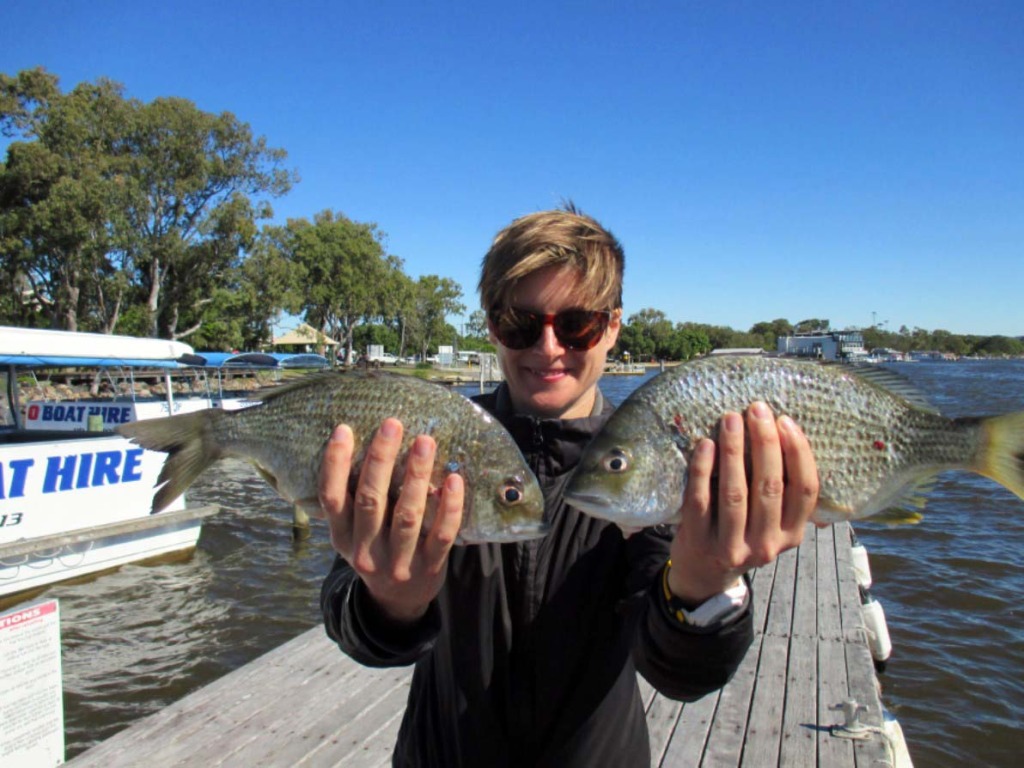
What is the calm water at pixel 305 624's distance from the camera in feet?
24.2

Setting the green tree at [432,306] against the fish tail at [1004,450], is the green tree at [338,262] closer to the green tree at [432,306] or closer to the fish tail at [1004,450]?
the green tree at [432,306]

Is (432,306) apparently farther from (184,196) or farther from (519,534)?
(519,534)

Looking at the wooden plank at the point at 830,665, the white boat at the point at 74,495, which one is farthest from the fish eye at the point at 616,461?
the white boat at the point at 74,495

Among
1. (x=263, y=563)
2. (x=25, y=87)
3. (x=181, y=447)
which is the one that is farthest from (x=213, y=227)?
(x=181, y=447)

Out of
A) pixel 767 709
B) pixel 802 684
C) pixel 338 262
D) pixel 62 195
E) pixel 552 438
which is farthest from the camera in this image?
pixel 338 262

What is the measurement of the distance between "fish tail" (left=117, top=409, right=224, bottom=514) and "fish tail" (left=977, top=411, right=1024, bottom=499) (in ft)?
9.14

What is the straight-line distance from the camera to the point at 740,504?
6.26 feet

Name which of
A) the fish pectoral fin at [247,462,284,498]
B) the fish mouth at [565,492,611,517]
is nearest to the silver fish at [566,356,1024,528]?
the fish mouth at [565,492,611,517]

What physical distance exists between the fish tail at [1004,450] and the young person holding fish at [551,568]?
2.25 ft

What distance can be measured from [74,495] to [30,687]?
635 cm

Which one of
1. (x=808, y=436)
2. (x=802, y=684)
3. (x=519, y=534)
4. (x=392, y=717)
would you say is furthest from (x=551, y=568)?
(x=802, y=684)

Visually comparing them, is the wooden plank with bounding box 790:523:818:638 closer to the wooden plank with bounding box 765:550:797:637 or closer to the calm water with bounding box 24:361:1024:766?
the wooden plank with bounding box 765:550:797:637

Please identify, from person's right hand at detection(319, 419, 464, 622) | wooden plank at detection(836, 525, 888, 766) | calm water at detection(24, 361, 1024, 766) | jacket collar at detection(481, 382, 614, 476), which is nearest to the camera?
person's right hand at detection(319, 419, 464, 622)

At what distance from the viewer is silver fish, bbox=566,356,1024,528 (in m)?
2.09
